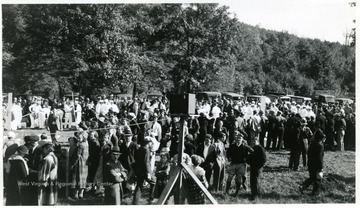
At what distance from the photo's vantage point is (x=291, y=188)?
28.4 ft

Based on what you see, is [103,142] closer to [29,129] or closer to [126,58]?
[29,129]

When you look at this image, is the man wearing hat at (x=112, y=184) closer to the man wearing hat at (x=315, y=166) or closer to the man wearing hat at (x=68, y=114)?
the man wearing hat at (x=315, y=166)

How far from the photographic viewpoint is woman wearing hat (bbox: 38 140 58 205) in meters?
7.02

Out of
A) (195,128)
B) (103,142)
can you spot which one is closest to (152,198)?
(103,142)

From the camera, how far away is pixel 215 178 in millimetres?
8547

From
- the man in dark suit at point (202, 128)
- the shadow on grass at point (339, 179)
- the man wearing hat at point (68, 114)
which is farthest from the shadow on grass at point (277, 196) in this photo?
the man wearing hat at point (68, 114)

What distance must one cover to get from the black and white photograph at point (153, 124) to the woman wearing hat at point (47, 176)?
0.02 m

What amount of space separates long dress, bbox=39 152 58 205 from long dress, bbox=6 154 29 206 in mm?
Answer: 325

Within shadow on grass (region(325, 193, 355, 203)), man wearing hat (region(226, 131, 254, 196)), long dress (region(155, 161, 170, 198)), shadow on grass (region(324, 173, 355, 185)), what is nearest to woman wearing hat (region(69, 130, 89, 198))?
long dress (region(155, 161, 170, 198))

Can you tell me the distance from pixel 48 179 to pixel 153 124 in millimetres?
5270

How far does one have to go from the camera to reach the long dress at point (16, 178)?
21.9 ft

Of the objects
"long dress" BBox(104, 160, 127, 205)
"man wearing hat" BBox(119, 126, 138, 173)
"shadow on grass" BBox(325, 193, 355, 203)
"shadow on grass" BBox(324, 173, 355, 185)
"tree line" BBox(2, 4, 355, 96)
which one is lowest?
"shadow on grass" BBox(325, 193, 355, 203)

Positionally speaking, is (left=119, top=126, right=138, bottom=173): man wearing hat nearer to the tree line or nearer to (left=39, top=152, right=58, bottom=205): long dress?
(left=39, top=152, right=58, bottom=205): long dress

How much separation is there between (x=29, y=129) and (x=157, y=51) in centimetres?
1566
